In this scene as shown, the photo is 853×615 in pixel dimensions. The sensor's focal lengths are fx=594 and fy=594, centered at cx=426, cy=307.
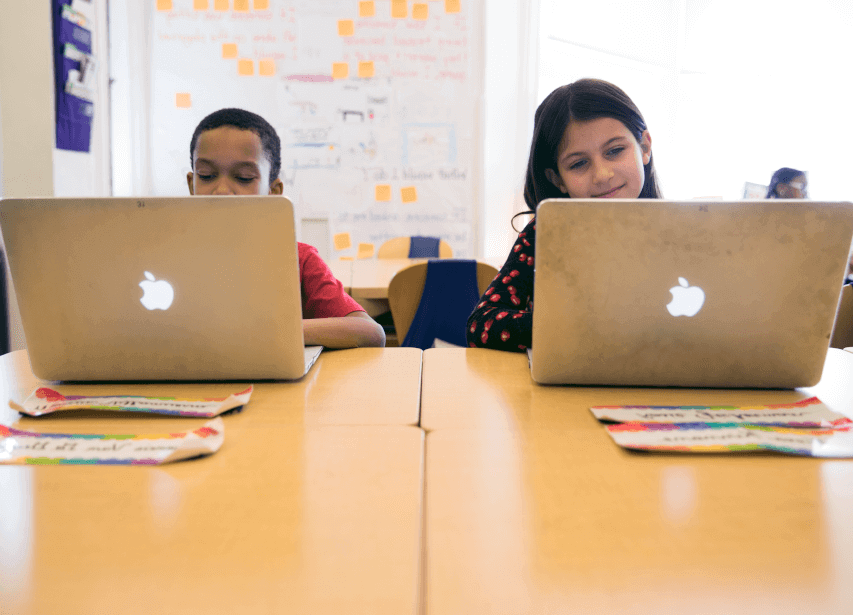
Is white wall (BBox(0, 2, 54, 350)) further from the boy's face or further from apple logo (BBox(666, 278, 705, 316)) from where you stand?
apple logo (BBox(666, 278, 705, 316))

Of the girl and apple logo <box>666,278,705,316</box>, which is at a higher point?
the girl

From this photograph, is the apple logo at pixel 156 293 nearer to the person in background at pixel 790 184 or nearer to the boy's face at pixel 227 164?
the boy's face at pixel 227 164

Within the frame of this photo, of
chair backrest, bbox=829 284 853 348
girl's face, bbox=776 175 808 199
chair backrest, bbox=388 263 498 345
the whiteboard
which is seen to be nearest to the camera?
chair backrest, bbox=829 284 853 348

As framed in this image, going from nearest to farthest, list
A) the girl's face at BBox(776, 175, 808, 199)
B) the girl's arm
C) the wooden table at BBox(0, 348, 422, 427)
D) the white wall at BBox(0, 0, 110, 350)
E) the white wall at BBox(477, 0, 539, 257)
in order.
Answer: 1. the wooden table at BBox(0, 348, 422, 427)
2. the girl's arm
3. the white wall at BBox(0, 0, 110, 350)
4. the girl's face at BBox(776, 175, 808, 199)
5. the white wall at BBox(477, 0, 539, 257)

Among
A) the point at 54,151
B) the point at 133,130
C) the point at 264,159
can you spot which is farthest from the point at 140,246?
the point at 133,130

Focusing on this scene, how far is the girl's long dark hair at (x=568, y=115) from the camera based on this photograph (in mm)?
1302

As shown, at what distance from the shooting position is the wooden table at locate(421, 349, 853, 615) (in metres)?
0.37

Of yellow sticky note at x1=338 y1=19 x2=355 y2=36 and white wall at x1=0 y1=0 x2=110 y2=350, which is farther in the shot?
yellow sticky note at x1=338 y1=19 x2=355 y2=36

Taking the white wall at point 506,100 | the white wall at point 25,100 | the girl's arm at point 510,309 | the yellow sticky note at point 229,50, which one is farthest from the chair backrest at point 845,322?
the yellow sticky note at point 229,50

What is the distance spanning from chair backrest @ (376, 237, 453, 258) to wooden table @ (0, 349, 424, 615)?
9.01 feet

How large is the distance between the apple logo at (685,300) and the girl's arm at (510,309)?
311mm

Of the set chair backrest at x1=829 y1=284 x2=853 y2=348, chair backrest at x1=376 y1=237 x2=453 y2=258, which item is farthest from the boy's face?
chair backrest at x1=376 y1=237 x2=453 y2=258

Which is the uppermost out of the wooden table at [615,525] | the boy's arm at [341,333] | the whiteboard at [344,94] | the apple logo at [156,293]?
the whiteboard at [344,94]

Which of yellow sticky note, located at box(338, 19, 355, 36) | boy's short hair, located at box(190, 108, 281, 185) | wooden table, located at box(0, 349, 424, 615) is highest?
yellow sticky note, located at box(338, 19, 355, 36)
